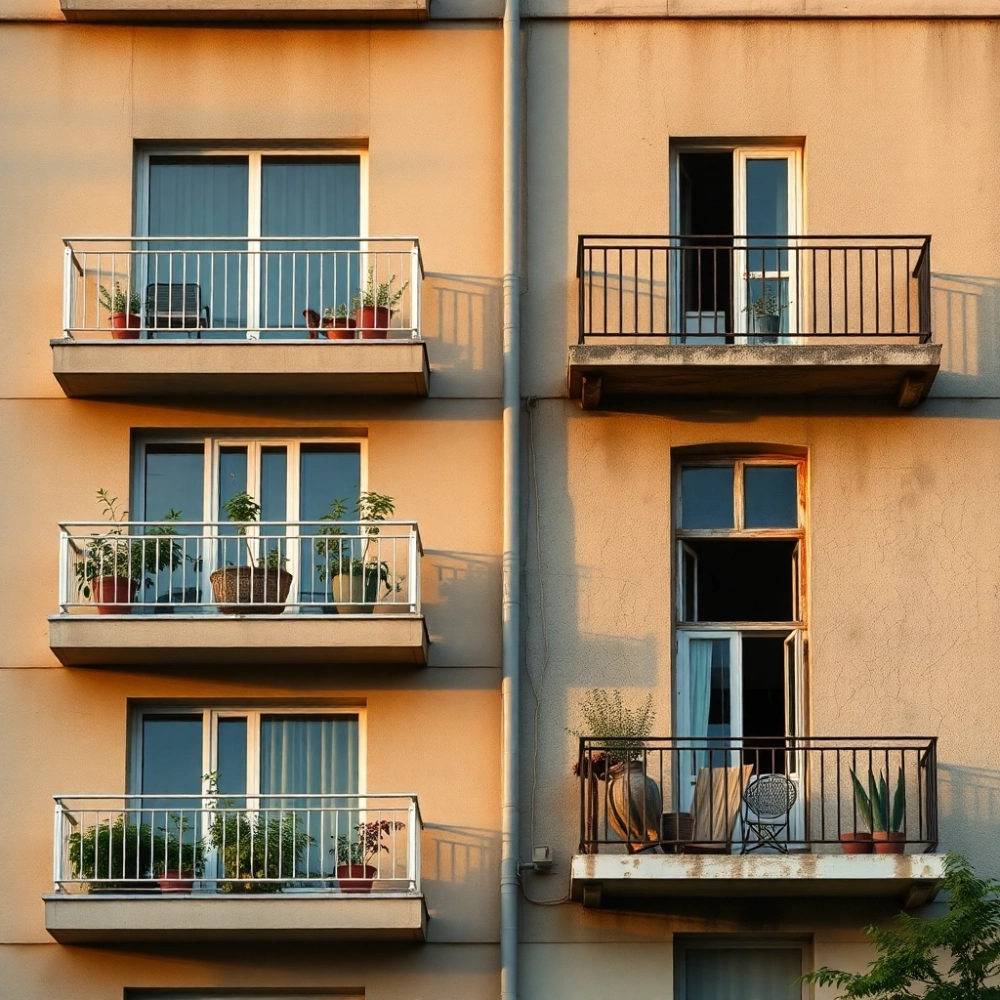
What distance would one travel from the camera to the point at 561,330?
75.5 feet

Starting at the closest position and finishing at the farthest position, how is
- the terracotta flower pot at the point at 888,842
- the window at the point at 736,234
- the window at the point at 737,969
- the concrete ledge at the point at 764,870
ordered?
the concrete ledge at the point at 764,870, the terracotta flower pot at the point at 888,842, the window at the point at 737,969, the window at the point at 736,234

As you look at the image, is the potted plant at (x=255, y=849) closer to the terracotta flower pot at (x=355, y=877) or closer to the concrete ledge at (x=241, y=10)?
the terracotta flower pot at (x=355, y=877)

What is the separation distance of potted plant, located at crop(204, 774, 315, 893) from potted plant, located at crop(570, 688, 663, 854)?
2.63 metres

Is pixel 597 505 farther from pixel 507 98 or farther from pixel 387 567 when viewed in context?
pixel 507 98

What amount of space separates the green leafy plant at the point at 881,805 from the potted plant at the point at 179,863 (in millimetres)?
5775

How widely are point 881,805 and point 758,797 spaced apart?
3.54ft

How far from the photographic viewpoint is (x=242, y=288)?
23547mm

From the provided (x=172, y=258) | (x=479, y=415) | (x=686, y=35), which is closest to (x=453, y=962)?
(x=479, y=415)

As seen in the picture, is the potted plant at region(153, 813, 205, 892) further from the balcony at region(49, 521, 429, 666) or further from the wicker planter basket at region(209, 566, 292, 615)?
the wicker planter basket at region(209, 566, 292, 615)

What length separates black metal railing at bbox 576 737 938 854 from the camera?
21.1 meters

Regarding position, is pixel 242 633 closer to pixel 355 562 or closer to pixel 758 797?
pixel 355 562

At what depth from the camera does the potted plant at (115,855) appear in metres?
21.2

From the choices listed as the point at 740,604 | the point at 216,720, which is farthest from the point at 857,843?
the point at 216,720

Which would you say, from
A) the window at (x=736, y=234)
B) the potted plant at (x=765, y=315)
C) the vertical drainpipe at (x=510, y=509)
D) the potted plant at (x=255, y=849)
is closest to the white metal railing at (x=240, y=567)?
the vertical drainpipe at (x=510, y=509)
